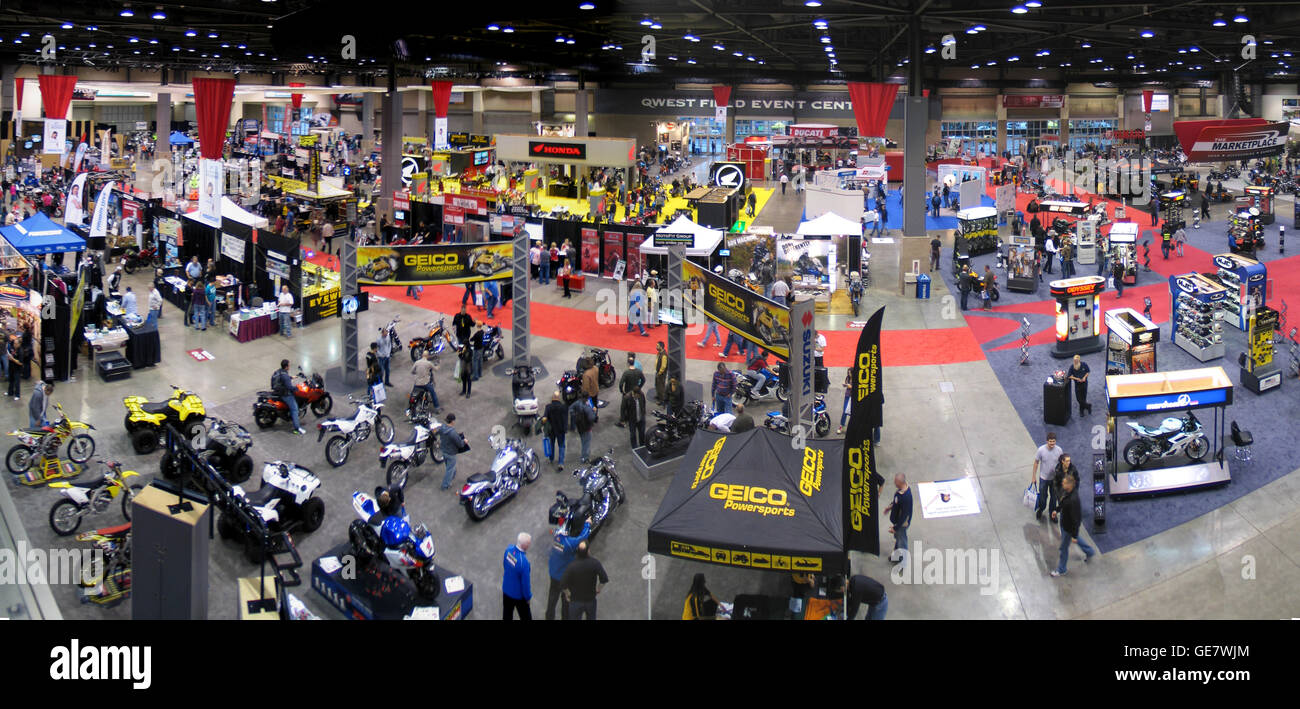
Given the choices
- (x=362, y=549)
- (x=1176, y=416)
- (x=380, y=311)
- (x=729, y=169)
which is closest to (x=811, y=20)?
(x=729, y=169)

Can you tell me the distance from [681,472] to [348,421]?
21.2 feet

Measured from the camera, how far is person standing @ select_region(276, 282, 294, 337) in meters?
22.8

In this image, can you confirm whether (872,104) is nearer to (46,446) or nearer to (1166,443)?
(1166,443)

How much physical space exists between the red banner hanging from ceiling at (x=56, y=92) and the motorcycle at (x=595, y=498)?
3066cm

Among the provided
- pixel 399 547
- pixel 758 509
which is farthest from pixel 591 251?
pixel 758 509

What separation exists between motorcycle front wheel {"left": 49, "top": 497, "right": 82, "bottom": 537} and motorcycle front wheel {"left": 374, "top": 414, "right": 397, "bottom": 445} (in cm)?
456

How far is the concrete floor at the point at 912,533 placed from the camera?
36.5ft

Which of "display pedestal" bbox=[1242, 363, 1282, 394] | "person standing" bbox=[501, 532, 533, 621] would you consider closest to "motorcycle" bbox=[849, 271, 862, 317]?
"display pedestal" bbox=[1242, 363, 1282, 394]

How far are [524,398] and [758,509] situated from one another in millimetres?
7226

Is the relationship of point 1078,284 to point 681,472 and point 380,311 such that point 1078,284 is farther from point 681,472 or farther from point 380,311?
point 380,311

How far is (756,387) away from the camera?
18.1m

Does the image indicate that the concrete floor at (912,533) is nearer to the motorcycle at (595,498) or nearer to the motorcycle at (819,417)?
the motorcycle at (595,498)

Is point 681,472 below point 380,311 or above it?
below
